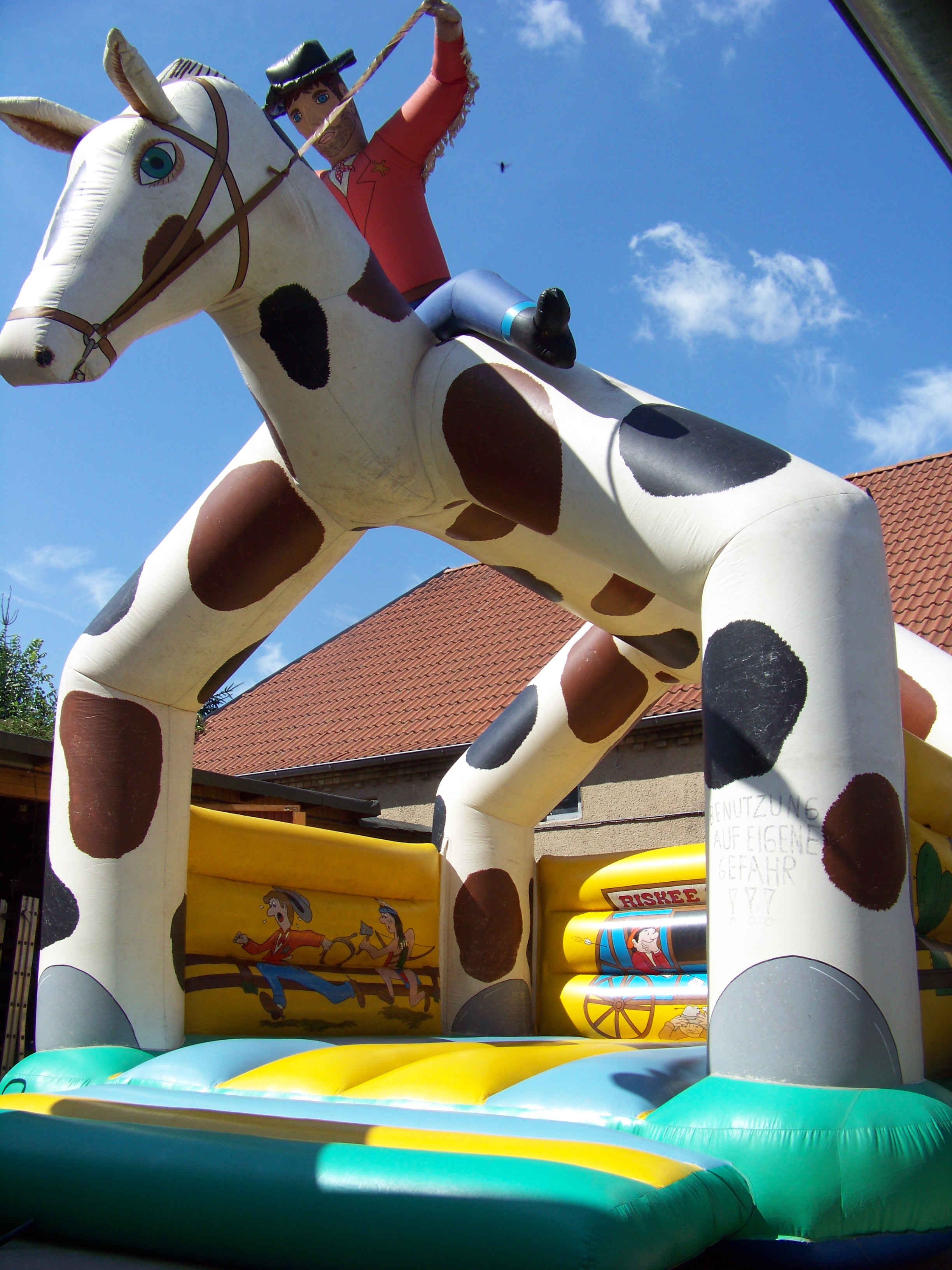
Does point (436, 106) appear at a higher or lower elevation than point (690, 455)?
higher

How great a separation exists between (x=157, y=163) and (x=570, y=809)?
264 inches

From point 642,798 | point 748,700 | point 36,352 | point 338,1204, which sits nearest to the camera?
point 338,1204

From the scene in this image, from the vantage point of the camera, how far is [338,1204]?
1.79 metres

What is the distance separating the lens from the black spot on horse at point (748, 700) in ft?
7.39

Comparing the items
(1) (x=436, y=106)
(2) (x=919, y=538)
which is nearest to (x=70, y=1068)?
(1) (x=436, y=106)

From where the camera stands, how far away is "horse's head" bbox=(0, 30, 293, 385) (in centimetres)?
260

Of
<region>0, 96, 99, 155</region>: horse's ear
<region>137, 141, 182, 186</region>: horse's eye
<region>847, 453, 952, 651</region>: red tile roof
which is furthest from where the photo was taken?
<region>847, 453, 952, 651</region>: red tile roof

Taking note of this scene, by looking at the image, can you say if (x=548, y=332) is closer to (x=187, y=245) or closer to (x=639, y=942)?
(x=187, y=245)

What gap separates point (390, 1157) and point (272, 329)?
6.97 ft

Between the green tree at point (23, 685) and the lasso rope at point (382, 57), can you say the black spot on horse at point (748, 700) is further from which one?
the green tree at point (23, 685)

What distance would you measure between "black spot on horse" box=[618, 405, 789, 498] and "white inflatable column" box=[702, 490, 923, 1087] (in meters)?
0.18

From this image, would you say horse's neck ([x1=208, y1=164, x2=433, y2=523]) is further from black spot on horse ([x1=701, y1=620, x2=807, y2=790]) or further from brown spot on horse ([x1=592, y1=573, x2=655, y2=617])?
black spot on horse ([x1=701, y1=620, x2=807, y2=790])

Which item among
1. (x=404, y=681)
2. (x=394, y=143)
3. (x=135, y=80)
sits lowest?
(x=404, y=681)

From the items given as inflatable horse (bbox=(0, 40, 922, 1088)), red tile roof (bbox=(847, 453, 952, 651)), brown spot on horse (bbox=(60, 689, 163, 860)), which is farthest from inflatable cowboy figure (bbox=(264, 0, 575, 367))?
red tile roof (bbox=(847, 453, 952, 651))
